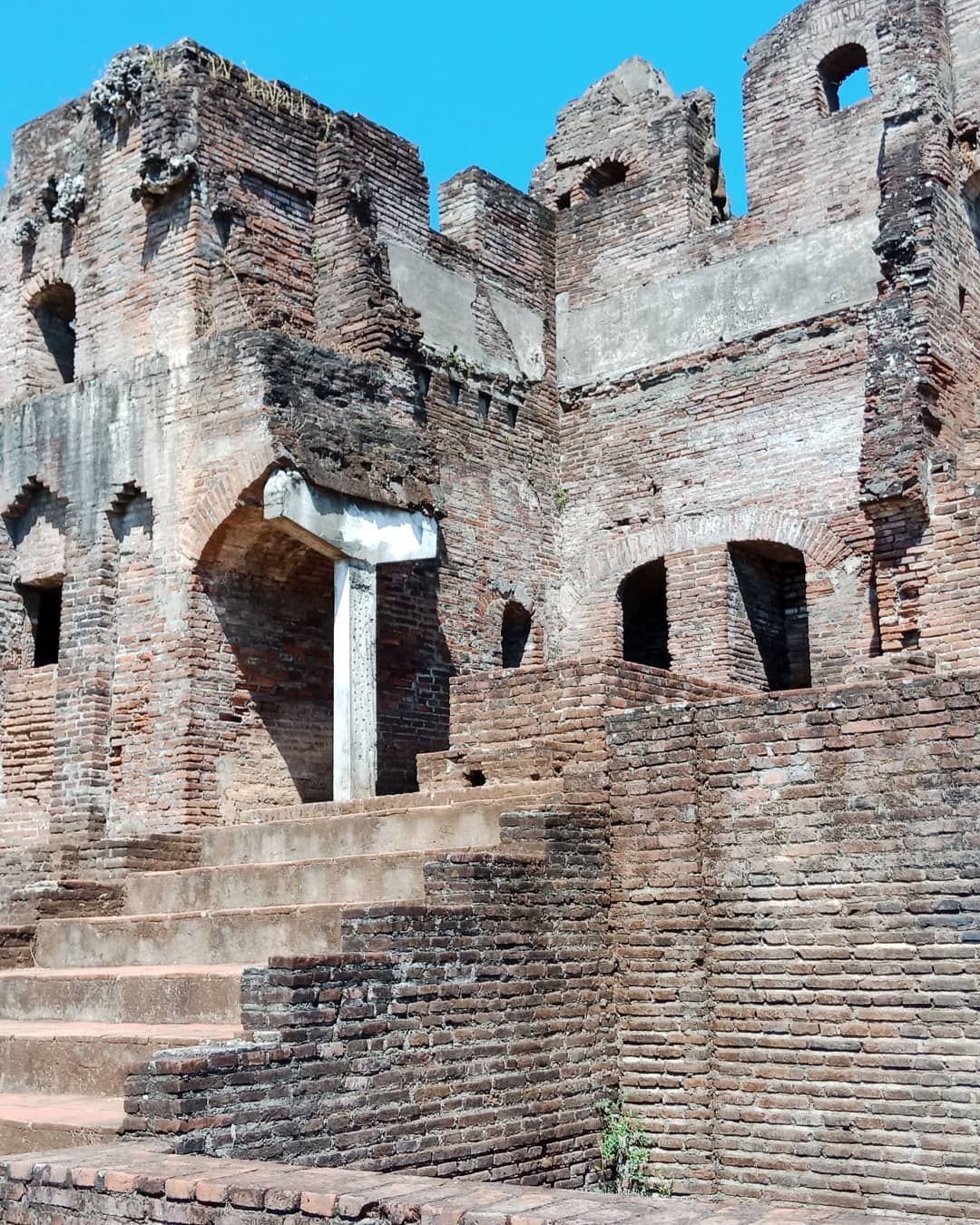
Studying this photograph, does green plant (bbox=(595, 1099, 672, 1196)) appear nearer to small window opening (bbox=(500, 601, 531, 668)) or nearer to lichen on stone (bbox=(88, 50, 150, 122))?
small window opening (bbox=(500, 601, 531, 668))

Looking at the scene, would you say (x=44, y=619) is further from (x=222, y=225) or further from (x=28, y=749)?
(x=222, y=225)

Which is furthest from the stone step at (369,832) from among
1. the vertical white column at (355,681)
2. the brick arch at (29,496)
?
the brick arch at (29,496)

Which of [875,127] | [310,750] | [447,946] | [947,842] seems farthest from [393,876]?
[875,127]

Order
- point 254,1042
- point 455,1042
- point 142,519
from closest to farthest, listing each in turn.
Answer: point 254,1042, point 455,1042, point 142,519

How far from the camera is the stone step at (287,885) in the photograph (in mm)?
8203

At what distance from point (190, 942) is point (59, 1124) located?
2257 mm

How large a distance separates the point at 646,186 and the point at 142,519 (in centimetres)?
654

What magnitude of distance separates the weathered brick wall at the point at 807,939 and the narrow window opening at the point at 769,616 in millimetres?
5235

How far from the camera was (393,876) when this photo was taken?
8227 millimetres

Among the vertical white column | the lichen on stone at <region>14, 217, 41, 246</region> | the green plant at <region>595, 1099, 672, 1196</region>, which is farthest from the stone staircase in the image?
Result: the lichen on stone at <region>14, 217, 41, 246</region>

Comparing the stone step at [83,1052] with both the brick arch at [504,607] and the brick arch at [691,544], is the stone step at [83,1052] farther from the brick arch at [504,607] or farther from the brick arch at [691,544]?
the brick arch at [691,544]

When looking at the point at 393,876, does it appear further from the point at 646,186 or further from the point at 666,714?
the point at 646,186

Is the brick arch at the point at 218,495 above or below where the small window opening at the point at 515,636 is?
above

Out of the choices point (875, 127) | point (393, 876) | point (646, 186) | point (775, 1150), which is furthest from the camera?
point (646, 186)
